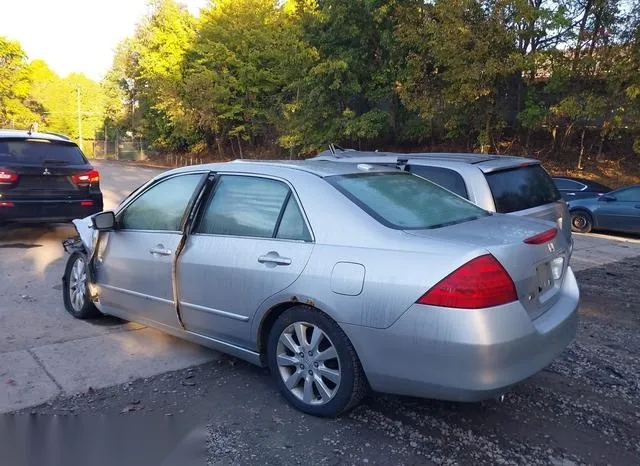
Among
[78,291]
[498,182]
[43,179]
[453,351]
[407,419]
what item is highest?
[498,182]

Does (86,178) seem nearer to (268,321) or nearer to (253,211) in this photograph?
(253,211)

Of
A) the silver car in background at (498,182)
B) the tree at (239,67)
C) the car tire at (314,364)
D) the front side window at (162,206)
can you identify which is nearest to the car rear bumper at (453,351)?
the car tire at (314,364)

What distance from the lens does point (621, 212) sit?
12258 mm

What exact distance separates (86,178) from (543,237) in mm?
7429

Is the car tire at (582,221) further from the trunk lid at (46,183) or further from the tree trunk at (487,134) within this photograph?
the trunk lid at (46,183)

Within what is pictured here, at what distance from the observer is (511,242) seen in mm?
3039

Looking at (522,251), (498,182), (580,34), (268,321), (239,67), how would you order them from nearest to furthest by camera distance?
(522,251) < (268,321) < (498,182) < (580,34) < (239,67)

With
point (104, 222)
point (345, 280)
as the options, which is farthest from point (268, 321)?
point (104, 222)

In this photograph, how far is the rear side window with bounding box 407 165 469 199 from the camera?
5241 millimetres

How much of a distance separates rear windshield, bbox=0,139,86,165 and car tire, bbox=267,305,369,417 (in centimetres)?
636

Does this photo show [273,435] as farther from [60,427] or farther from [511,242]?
[511,242]

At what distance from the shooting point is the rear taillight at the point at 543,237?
3150 millimetres

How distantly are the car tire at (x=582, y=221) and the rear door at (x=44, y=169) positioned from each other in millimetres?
10653

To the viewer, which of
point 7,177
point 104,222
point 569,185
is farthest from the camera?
point 569,185
